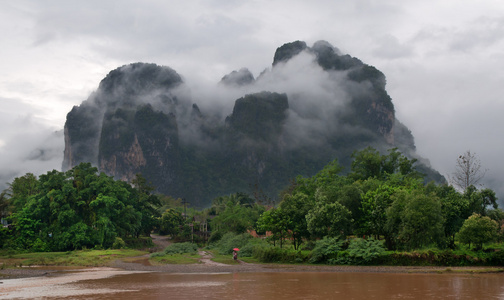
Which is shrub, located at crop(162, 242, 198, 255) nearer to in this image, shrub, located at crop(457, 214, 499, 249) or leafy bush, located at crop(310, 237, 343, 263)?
leafy bush, located at crop(310, 237, 343, 263)

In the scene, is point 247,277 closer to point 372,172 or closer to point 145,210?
point 372,172

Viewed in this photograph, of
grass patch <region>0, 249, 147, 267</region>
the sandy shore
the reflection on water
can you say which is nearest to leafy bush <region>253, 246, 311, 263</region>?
the sandy shore

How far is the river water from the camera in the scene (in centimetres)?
2069

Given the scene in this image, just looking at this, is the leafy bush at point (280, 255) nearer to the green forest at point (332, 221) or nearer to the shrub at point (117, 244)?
the green forest at point (332, 221)

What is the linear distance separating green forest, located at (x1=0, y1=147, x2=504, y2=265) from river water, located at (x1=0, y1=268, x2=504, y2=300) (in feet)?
14.5

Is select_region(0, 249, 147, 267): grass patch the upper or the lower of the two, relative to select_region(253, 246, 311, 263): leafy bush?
lower

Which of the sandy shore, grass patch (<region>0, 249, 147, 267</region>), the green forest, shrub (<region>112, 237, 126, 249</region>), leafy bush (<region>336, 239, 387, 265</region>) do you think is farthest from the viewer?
shrub (<region>112, 237, 126, 249</region>)

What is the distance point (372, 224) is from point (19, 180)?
58.5 m

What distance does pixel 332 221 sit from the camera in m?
35.9

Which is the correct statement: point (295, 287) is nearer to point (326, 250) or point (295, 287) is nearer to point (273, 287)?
point (273, 287)

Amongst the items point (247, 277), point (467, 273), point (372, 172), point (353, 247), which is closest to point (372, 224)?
point (353, 247)

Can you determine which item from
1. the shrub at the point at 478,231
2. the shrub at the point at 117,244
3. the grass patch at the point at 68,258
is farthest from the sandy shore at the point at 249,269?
the shrub at the point at 117,244

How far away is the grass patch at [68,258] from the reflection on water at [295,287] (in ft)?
51.5

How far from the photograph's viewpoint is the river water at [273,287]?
20.7 metres
